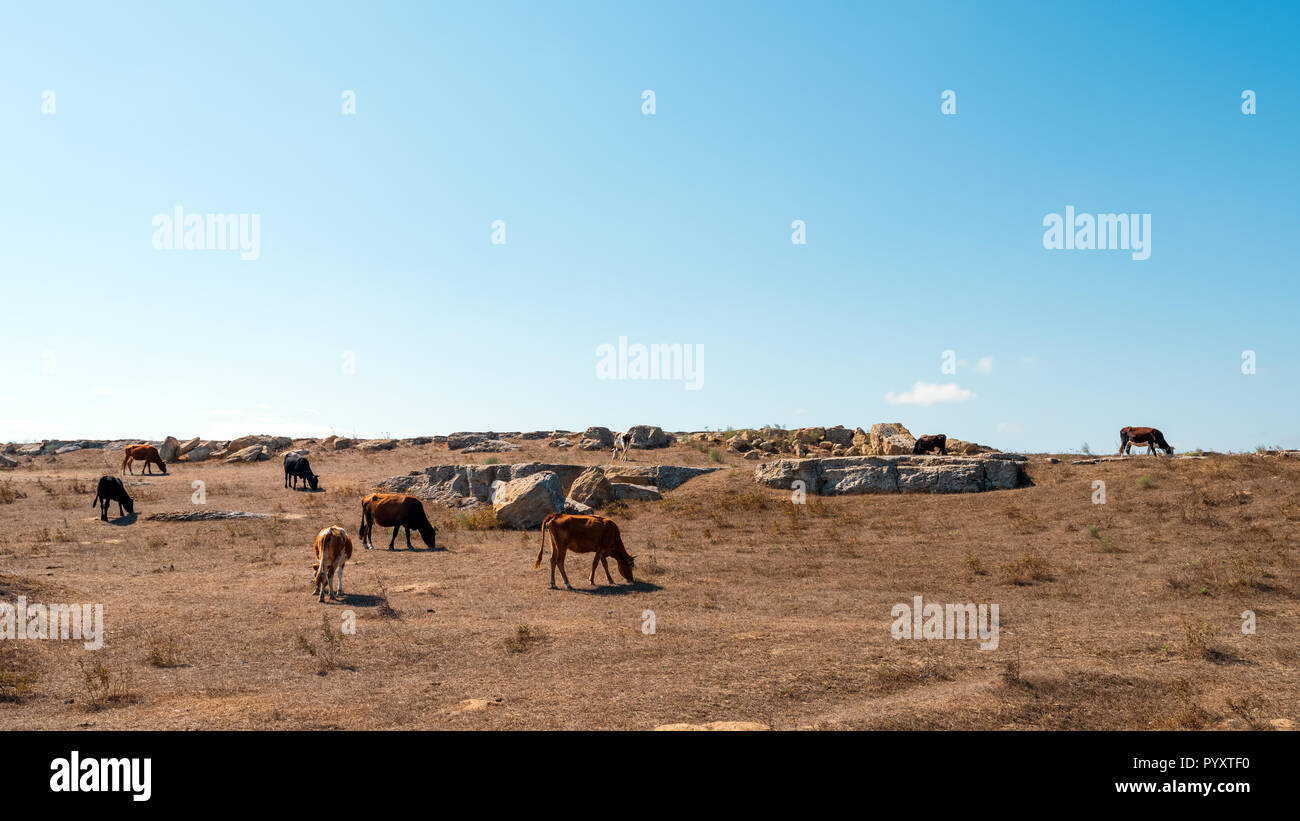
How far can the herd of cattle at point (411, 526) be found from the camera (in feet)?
48.4

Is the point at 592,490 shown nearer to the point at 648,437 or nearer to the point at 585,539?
the point at 585,539

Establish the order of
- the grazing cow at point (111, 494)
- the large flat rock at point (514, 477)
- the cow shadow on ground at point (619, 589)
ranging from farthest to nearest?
1. the large flat rock at point (514, 477)
2. the grazing cow at point (111, 494)
3. the cow shadow on ground at point (619, 589)

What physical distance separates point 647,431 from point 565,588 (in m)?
26.9

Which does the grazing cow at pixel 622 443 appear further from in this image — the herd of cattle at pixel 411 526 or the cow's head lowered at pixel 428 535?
the cow's head lowered at pixel 428 535

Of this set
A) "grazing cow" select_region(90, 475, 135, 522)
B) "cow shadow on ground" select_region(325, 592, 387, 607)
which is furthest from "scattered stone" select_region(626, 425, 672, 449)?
"cow shadow on ground" select_region(325, 592, 387, 607)

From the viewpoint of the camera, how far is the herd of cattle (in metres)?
14.8

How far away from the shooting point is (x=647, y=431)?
140 ft

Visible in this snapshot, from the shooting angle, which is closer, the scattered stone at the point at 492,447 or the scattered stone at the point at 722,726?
the scattered stone at the point at 722,726

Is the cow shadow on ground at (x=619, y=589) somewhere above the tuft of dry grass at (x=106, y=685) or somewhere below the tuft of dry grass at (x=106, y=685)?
below

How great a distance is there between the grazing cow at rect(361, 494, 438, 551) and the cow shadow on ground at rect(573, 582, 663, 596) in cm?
754

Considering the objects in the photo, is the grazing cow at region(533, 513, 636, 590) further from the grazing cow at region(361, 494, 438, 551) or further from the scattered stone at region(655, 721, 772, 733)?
the scattered stone at region(655, 721, 772, 733)

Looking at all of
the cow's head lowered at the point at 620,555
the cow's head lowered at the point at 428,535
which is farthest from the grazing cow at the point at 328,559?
the cow's head lowered at the point at 428,535

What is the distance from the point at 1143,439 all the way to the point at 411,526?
91.2 feet
